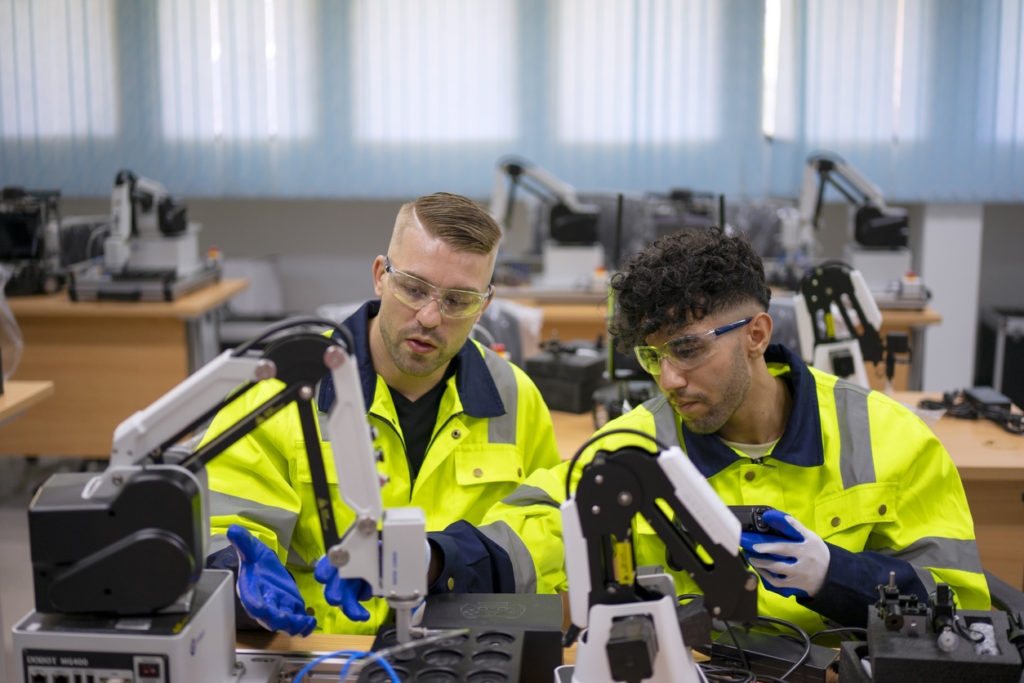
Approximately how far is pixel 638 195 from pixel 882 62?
1653 millimetres

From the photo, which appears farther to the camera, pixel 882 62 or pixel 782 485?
pixel 882 62

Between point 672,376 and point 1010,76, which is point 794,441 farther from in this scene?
point 1010,76

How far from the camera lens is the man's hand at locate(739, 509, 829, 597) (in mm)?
1471

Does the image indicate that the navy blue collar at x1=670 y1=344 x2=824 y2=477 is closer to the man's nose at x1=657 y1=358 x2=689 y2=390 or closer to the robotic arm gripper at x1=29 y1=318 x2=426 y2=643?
the man's nose at x1=657 y1=358 x2=689 y2=390

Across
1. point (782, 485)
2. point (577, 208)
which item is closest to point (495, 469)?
point (782, 485)

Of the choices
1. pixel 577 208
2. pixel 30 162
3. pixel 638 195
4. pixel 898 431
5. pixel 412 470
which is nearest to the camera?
pixel 898 431

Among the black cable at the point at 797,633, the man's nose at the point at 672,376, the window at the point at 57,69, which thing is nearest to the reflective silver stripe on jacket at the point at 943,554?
the black cable at the point at 797,633

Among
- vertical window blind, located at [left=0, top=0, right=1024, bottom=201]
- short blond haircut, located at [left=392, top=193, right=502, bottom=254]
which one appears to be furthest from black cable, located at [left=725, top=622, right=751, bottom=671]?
vertical window blind, located at [left=0, top=0, right=1024, bottom=201]

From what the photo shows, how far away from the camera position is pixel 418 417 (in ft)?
6.31

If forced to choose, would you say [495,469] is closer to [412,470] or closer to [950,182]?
[412,470]

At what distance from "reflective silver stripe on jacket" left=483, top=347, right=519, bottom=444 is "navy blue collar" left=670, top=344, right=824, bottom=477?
34cm

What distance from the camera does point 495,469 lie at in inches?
74.1

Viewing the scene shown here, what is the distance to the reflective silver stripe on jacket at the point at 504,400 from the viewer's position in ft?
6.29

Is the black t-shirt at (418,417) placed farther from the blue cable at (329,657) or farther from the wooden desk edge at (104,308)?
the wooden desk edge at (104,308)
